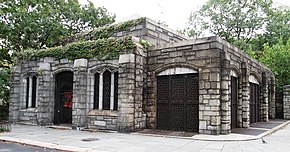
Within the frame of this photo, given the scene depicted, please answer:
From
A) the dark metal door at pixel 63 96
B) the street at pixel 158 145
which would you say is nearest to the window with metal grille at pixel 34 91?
the dark metal door at pixel 63 96

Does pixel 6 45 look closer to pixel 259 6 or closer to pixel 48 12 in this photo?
pixel 48 12

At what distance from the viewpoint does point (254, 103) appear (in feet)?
45.6

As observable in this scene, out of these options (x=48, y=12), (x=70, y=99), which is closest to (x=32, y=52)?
(x=70, y=99)

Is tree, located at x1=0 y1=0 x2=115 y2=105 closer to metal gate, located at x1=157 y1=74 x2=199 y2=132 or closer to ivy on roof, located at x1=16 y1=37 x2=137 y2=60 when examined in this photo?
ivy on roof, located at x1=16 y1=37 x2=137 y2=60

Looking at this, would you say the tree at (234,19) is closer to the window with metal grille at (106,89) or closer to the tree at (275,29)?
the tree at (275,29)

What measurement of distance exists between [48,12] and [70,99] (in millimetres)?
7822

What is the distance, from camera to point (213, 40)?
9.33 metres

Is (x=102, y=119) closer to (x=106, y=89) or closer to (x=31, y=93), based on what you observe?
(x=106, y=89)

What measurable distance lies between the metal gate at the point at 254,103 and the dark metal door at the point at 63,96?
30.2 ft

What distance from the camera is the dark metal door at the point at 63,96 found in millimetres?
12977

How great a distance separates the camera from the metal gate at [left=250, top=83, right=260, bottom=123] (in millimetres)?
13475

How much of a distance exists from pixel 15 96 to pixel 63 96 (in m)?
2.78

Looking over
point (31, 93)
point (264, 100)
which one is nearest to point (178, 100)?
point (264, 100)

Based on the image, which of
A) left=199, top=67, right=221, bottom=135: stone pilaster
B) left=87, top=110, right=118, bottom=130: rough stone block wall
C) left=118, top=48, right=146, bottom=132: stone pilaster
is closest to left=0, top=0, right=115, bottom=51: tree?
left=87, top=110, right=118, bottom=130: rough stone block wall
